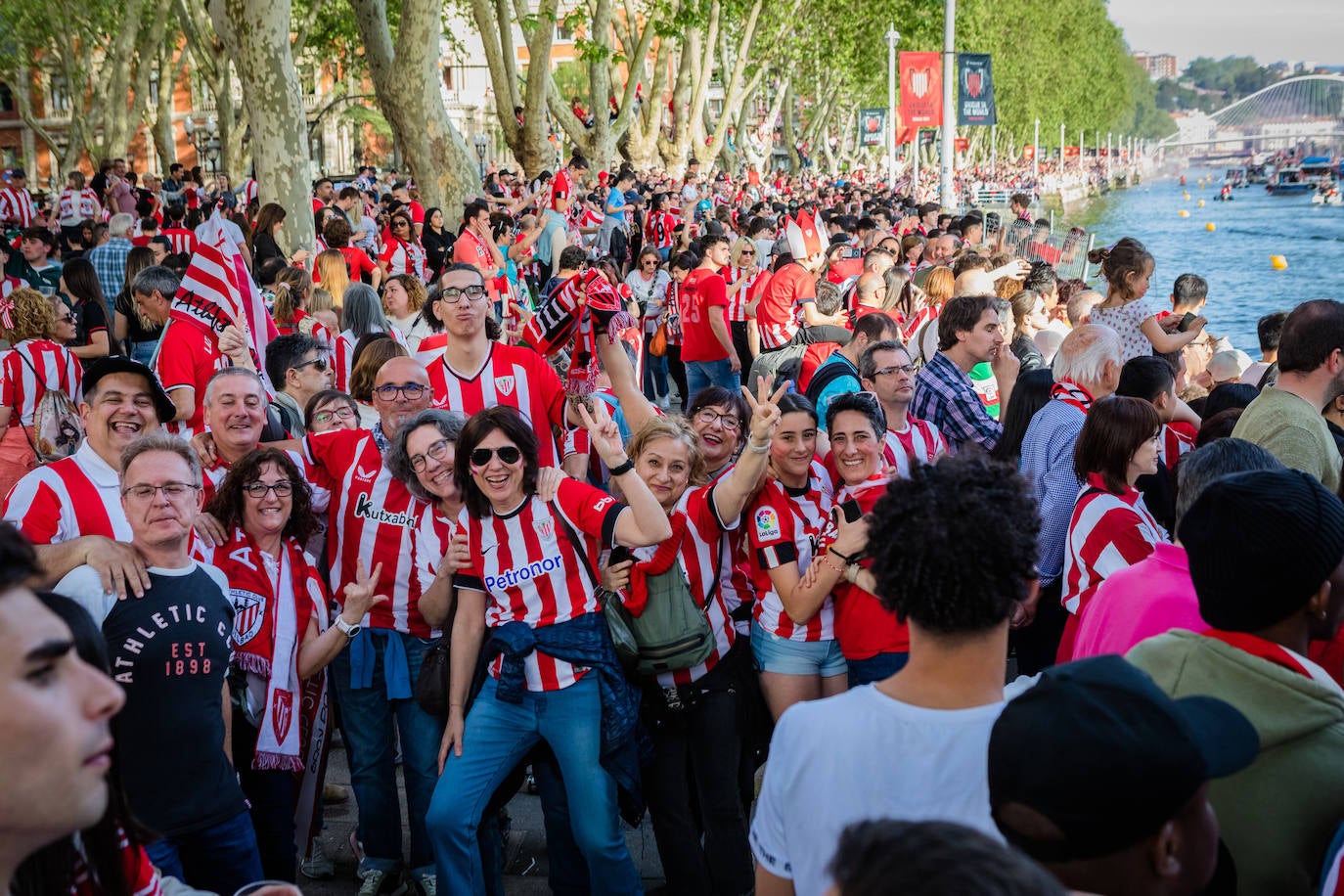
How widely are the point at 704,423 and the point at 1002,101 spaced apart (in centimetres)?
8028

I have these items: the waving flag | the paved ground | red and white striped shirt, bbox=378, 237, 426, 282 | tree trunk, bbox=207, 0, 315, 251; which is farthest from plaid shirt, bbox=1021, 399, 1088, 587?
tree trunk, bbox=207, 0, 315, 251

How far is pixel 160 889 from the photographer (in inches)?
102

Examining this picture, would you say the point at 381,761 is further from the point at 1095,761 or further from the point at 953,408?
the point at 1095,761

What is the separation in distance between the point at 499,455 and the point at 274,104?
1131cm

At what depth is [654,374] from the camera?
559 inches

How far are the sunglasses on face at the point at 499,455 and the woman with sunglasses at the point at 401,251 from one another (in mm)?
9475

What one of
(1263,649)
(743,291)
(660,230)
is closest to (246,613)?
(1263,649)

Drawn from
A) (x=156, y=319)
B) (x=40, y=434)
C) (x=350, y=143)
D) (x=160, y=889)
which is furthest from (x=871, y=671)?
(x=350, y=143)

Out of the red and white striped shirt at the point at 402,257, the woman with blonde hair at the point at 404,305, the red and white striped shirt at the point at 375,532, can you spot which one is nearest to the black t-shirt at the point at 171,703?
the red and white striped shirt at the point at 375,532

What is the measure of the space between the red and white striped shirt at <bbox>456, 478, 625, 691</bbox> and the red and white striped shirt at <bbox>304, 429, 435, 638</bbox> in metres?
0.58

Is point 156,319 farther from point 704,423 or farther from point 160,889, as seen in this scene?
point 160,889

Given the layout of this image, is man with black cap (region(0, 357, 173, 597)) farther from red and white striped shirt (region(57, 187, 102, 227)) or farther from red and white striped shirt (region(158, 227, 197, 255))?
red and white striped shirt (region(57, 187, 102, 227))

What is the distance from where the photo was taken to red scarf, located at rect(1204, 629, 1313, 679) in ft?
8.23

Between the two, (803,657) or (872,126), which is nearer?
(803,657)
